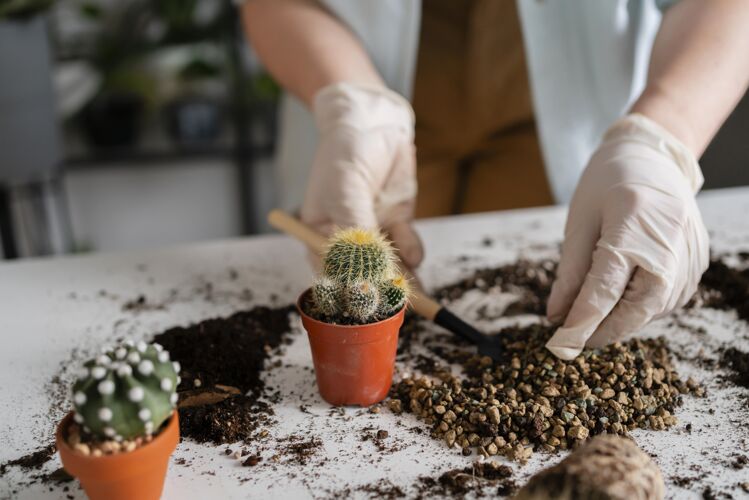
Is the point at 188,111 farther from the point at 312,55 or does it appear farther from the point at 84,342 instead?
the point at 84,342

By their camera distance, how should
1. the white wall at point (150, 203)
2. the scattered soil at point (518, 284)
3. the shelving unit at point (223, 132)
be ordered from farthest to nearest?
the white wall at point (150, 203), the shelving unit at point (223, 132), the scattered soil at point (518, 284)

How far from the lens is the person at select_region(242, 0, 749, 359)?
0.95 meters

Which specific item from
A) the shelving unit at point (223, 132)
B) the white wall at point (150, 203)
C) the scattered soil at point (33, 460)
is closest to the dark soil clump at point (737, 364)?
the scattered soil at point (33, 460)

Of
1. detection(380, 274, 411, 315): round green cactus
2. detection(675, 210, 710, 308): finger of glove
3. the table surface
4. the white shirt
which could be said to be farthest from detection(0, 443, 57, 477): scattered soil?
the white shirt

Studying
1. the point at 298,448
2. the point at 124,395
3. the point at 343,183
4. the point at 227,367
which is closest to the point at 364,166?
the point at 343,183

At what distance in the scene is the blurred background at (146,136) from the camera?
2723 millimetres

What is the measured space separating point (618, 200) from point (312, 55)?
697 millimetres

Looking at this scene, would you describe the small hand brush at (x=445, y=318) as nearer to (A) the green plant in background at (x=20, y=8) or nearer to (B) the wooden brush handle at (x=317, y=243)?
(B) the wooden brush handle at (x=317, y=243)

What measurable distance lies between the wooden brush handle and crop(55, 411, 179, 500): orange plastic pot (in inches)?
16.3

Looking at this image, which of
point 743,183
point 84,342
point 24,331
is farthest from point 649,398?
point 743,183

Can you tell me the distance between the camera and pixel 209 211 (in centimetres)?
327

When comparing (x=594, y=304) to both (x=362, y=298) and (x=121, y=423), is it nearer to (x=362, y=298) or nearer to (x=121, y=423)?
(x=362, y=298)

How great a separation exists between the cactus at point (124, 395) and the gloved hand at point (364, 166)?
0.53 m

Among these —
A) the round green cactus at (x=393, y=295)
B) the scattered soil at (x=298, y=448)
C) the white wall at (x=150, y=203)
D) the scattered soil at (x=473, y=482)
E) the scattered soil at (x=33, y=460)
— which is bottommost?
the white wall at (x=150, y=203)
